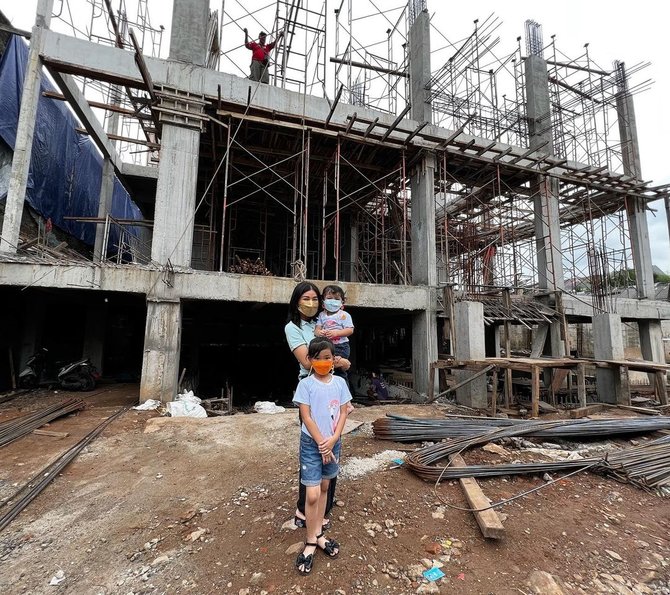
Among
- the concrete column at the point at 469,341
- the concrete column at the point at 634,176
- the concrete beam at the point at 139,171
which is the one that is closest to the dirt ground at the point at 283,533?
the concrete column at the point at 469,341

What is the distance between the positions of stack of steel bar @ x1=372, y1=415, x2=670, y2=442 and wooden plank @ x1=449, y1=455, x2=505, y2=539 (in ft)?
2.82

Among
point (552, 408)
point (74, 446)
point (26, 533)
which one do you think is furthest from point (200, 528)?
point (552, 408)

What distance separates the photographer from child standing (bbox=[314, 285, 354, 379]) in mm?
3033

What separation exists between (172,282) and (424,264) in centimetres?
684

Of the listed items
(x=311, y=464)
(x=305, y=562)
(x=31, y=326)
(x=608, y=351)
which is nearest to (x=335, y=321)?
(x=311, y=464)

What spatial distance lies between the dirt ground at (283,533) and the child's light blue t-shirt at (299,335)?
1.30m

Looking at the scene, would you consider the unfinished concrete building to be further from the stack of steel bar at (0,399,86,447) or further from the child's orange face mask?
the child's orange face mask

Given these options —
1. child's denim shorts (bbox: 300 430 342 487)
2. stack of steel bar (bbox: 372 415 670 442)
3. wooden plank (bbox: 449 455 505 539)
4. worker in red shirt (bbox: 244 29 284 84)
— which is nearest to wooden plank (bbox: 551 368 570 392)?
stack of steel bar (bbox: 372 415 670 442)

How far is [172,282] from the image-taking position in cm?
730

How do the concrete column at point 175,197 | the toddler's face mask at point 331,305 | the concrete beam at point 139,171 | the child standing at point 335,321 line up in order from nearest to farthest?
the child standing at point 335,321
the toddler's face mask at point 331,305
the concrete column at point 175,197
the concrete beam at point 139,171

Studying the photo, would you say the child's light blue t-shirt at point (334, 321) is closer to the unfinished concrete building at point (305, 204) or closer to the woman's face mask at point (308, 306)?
the woman's face mask at point (308, 306)

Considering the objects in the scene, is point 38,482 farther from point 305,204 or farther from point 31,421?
point 305,204

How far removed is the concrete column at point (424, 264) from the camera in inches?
372

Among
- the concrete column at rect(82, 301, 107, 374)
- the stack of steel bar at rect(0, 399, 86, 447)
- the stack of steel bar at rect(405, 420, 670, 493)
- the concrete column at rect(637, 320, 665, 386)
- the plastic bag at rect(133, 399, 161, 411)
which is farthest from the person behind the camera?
the concrete column at rect(637, 320, 665, 386)
